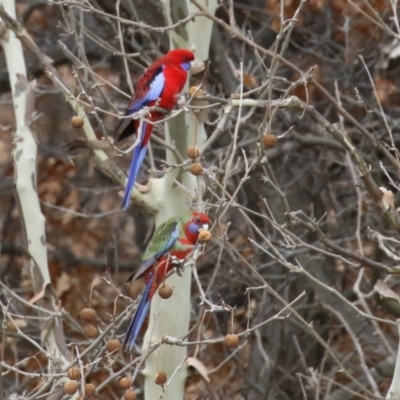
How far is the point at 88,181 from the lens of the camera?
8961mm

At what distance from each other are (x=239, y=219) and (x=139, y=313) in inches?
157

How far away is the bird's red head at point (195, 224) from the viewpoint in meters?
4.21

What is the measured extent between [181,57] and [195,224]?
1.21 metres

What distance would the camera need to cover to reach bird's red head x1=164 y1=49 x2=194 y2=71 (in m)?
5.13

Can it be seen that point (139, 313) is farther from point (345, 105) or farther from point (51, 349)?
point (345, 105)

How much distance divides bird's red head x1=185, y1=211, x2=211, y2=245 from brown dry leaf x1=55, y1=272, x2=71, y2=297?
14.1 ft

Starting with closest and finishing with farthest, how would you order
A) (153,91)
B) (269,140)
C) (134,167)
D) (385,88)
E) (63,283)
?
(269,140) → (134,167) → (153,91) → (385,88) → (63,283)

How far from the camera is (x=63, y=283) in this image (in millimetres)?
8688

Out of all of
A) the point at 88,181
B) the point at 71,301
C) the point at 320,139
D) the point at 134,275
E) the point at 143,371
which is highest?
the point at 134,275

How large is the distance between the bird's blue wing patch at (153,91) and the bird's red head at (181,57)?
8 cm

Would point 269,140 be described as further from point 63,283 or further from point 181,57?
point 63,283

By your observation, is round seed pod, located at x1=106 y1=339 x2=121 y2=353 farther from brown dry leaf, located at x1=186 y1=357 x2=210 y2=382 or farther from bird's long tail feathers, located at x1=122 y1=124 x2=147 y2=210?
brown dry leaf, located at x1=186 y1=357 x2=210 y2=382

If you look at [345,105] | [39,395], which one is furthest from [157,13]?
[39,395]

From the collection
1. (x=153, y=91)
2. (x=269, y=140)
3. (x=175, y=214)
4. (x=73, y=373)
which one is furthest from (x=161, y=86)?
(x=73, y=373)
